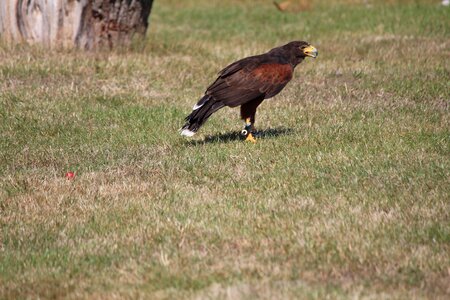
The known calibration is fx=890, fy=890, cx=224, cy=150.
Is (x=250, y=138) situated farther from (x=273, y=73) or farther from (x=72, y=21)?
(x=72, y=21)

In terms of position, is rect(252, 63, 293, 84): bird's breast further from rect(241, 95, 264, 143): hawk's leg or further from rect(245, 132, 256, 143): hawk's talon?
rect(245, 132, 256, 143): hawk's talon

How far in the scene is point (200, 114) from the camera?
9508mm

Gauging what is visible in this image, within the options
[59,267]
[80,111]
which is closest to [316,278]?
[59,267]

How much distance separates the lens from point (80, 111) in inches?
457

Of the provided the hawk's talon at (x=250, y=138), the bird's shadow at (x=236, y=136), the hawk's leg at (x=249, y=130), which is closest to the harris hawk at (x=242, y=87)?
the hawk's leg at (x=249, y=130)

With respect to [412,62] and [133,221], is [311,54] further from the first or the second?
[412,62]

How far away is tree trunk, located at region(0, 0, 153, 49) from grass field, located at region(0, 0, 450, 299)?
0.45 m

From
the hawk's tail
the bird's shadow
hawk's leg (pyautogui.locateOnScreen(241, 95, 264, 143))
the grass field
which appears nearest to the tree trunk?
the grass field

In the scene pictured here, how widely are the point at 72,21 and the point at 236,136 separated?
5.61 m

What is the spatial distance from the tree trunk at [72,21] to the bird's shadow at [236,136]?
204 inches

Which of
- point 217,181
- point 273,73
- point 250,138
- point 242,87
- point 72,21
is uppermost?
point 273,73

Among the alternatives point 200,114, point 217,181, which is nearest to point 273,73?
point 200,114

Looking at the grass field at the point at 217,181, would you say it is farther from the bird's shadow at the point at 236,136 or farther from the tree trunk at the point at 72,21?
the tree trunk at the point at 72,21

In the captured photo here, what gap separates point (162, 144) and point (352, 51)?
279 inches
